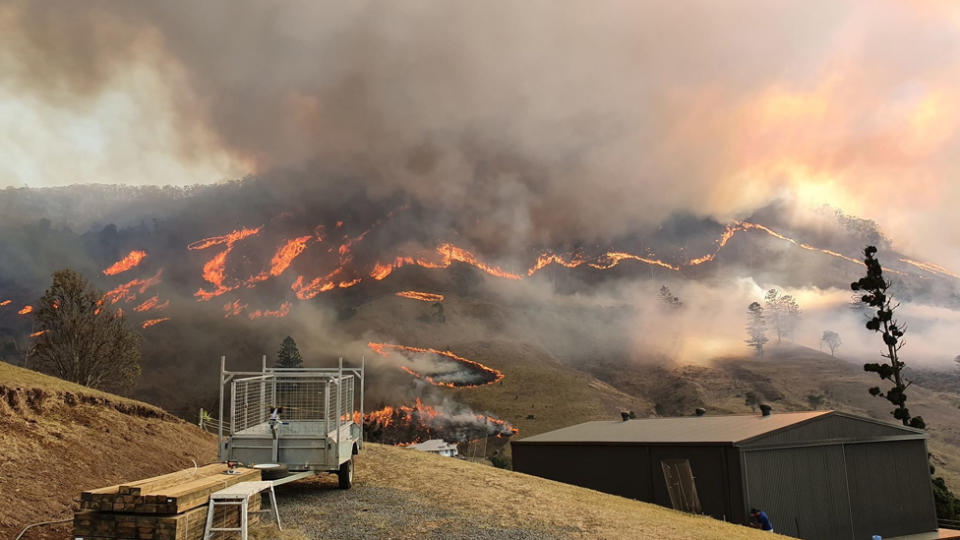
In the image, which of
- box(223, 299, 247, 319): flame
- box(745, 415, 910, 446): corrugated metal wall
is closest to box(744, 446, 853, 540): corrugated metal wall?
box(745, 415, 910, 446): corrugated metal wall

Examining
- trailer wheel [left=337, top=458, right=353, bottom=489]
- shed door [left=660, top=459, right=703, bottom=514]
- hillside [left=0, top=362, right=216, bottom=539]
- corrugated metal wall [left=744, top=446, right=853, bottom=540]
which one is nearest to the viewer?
hillside [left=0, top=362, right=216, bottom=539]

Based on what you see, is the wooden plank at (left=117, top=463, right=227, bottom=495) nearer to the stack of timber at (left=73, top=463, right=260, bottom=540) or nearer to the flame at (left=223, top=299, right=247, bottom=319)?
the stack of timber at (left=73, top=463, right=260, bottom=540)

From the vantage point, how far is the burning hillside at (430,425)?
3765 inches

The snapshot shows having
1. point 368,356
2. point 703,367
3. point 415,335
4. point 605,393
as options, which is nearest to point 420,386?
point 368,356

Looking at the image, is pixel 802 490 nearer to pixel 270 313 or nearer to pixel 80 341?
pixel 80 341

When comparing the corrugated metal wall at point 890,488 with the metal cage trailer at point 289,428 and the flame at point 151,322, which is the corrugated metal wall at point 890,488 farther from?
the flame at point 151,322

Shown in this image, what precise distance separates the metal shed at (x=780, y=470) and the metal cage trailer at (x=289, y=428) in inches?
677

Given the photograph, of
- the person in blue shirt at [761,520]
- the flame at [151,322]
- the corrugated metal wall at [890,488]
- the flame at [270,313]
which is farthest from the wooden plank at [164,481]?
the flame at [270,313]

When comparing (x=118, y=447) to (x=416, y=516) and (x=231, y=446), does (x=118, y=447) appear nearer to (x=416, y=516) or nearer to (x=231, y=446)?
(x=231, y=446)

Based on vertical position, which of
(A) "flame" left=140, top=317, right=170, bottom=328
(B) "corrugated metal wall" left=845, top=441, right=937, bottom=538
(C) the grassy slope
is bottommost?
(B) "corrugated metal wall" left=845, top=441, right=937, bottom=538

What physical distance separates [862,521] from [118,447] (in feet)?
116

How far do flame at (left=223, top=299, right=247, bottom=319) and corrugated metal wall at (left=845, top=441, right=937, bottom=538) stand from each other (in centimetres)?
18155

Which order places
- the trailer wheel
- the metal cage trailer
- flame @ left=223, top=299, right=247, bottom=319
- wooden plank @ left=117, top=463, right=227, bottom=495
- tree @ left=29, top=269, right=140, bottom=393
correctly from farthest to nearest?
1. flame @ left=223, top=299, right=247, bottom=319
2. tree @ left=29, top=269, right=140, bottom=393
3. the trailer wheel
4. the metal cage trailer
5. wooden plank @ left=117, top=463, right=227, bottom=495

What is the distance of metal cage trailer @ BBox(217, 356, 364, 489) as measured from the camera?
15055mm
